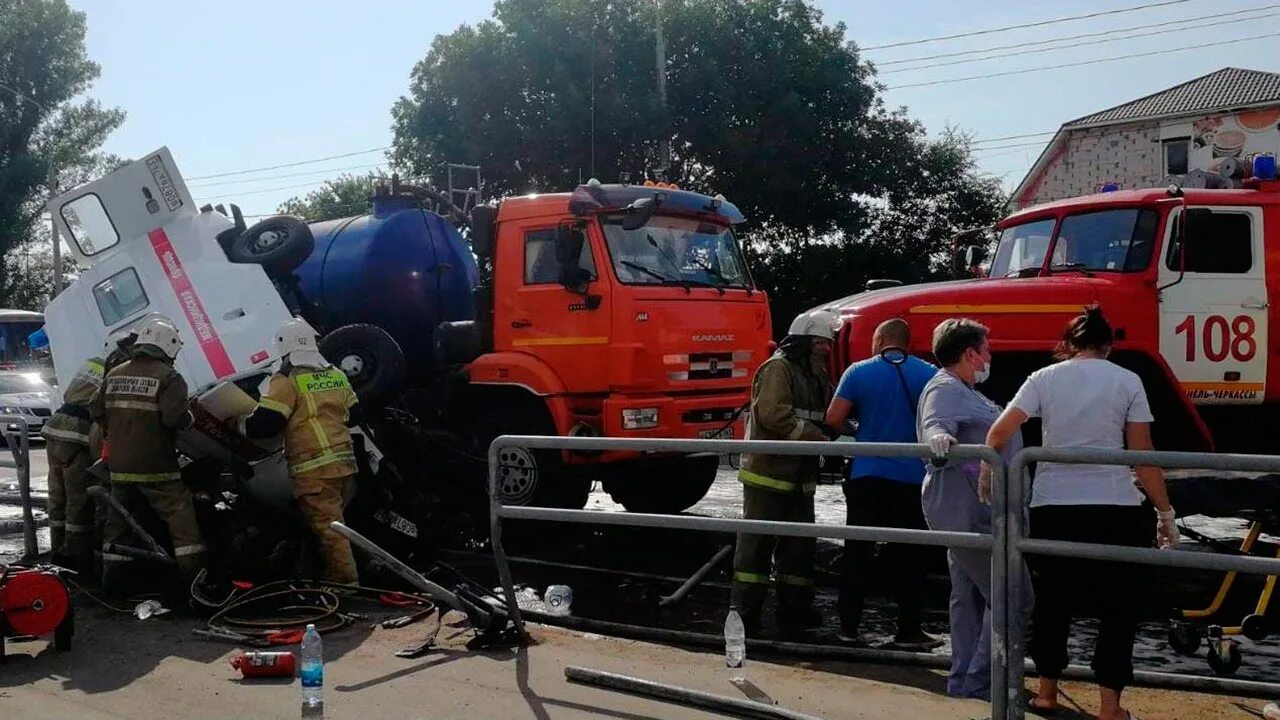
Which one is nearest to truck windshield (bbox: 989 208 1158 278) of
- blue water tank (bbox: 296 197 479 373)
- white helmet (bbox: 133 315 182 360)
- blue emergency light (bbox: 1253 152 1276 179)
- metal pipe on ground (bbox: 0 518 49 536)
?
blue emergency light (bbox: 1253 152 1276 179)

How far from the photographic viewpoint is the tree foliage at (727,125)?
29234 mm

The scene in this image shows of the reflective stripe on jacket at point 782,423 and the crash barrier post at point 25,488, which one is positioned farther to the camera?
the crash barrier post at point 25,488

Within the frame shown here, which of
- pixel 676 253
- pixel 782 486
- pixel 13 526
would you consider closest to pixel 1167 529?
pixel 782 486

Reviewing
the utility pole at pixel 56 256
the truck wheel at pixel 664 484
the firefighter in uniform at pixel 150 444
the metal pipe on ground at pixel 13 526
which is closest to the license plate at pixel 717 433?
the truck wheel at pixel 664 484

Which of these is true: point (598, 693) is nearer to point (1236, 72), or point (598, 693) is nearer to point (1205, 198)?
point (1205, 198)

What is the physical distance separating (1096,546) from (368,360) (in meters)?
6.79

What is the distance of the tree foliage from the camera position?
2923 cm

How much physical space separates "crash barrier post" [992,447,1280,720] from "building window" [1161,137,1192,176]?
35.3 meters

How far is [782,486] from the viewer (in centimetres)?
634

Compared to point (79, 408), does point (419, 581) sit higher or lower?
lower

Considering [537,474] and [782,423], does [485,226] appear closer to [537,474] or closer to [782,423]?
[537,474]

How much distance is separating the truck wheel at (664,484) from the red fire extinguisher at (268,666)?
A: 15.1 ft

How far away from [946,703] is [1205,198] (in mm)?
5268

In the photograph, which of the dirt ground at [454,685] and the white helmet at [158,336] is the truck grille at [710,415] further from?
the white helmet at [158,336]
